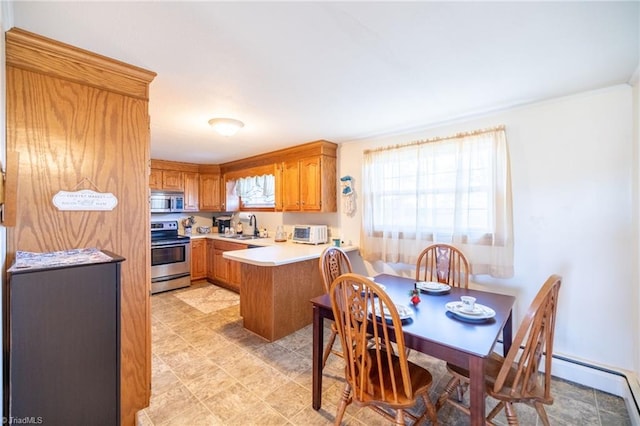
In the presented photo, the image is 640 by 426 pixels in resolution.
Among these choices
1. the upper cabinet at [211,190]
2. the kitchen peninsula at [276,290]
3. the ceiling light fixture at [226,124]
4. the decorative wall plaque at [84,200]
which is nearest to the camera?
the decorative wall plaque at [84,200]

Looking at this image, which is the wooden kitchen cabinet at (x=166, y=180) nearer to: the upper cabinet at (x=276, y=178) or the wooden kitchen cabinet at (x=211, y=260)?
the upper cabinet at (x=276, y=178)

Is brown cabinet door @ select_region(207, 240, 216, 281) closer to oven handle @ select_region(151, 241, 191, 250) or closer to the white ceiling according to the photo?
oven handle @ select_region(151, 241, 191, 250)

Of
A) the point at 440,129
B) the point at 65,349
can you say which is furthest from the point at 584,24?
the point at 65,349

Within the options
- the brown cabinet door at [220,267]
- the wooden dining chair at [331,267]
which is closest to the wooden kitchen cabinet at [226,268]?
the brown cabinet door at [220,267]

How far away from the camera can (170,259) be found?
4.45 m

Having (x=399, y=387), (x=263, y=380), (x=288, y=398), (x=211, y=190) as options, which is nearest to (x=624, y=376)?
(x=399, y=387)

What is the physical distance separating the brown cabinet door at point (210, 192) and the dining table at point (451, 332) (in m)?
4.14

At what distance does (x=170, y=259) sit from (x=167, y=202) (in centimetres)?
108

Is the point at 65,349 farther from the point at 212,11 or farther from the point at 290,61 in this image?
the point at 290,61

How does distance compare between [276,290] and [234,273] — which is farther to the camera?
[234,273]

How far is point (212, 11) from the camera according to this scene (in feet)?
4.07

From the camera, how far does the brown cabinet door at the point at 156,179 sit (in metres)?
4.71

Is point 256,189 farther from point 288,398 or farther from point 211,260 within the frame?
point 288,398

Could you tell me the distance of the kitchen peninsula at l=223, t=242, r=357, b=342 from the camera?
278 centimetres
